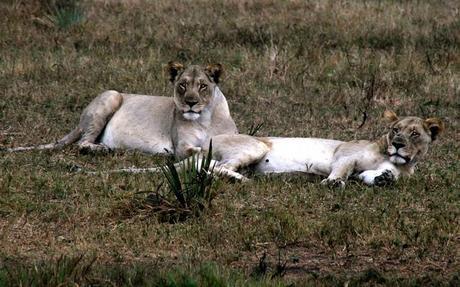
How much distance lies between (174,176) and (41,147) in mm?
2894

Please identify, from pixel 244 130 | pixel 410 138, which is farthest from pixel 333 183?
pixel 244 130

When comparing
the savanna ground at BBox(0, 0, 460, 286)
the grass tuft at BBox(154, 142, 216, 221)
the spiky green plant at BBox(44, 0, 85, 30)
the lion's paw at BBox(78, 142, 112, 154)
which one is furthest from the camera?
the spiky green plant at BBox(44, 0, 85, 30)

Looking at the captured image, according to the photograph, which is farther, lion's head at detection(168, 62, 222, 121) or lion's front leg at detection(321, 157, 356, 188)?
lion's head at detection(168, 62, 222, 121)

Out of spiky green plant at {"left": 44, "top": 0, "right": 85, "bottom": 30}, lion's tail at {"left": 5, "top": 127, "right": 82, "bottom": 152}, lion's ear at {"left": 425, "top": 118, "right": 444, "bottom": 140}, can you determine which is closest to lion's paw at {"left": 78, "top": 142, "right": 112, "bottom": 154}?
lion's tail at {"left": 5, "top": 127, "right": 82, "bottom": 152}

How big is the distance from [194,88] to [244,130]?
1.62 meters

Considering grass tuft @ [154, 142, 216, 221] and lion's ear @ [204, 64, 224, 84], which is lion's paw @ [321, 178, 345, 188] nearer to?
grass tuft @ [154, 142, 216, 221]

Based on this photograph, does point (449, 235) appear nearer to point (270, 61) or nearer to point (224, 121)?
point (224, 121)

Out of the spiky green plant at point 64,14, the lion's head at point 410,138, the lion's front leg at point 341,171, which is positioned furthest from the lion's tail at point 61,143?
the spiky green plant at point 64,14

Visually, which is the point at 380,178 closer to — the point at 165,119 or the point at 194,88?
the point at 194,88

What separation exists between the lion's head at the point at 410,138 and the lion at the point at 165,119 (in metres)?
1.83

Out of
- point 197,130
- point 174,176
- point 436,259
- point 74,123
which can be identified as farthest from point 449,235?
point 74,123

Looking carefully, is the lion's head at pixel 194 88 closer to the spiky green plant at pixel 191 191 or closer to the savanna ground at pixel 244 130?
the savanna ground at pixel 244 130

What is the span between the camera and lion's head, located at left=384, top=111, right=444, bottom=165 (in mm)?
9148

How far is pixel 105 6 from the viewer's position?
1727cm
